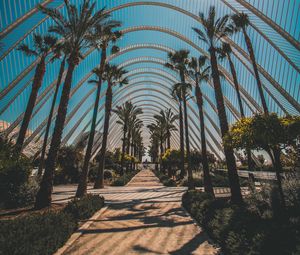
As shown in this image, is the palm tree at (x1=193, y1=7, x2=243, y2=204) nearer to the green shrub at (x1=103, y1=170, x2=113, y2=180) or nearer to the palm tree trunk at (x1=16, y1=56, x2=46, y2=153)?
the palm tree trunk at (x1=16, y1=56, x2=46, y2=153)

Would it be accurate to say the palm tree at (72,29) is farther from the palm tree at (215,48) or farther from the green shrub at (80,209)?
the palm tree at (215,48)

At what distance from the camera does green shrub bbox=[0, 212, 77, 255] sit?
497 cm

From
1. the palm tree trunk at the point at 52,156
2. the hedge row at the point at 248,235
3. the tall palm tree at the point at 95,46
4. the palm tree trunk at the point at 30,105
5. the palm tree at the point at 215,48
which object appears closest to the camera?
the hedge row at the point at 248,235

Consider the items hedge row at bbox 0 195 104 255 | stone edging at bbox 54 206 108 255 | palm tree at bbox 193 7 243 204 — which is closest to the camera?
hedge row at bbox 0 195 104 255

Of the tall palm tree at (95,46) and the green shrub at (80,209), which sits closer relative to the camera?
the green shrub at (80,209)

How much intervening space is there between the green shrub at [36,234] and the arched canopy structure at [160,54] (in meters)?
9.06

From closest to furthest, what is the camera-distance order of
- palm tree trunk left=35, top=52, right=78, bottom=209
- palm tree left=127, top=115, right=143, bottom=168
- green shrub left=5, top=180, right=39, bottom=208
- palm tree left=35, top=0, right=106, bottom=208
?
palm tree trunk left=35, top=52, right=78, bottom=209 → green shrub left=5, top=180, right=39, bottom=208 → palm tree left=35, top=0, right=106, bottom=208 → palm tree left=127, top=115, right=143, bottom=168

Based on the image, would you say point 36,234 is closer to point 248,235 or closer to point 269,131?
point 248,235

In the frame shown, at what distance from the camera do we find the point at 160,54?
148 ft

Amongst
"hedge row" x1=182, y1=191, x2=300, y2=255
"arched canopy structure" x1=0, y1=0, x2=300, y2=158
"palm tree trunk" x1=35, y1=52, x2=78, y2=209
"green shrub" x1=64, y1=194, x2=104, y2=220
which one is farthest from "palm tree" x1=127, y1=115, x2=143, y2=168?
"hedge row" x1=182, y1=191, x2=300, y2=255

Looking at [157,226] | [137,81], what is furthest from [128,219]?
[137,81]

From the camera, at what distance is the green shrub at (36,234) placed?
16.3 ft

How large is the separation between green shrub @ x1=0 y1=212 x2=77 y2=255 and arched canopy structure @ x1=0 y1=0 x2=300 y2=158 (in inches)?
357

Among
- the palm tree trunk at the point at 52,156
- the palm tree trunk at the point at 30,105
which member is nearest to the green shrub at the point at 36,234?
the palm tree trunk at the point at 52,156
